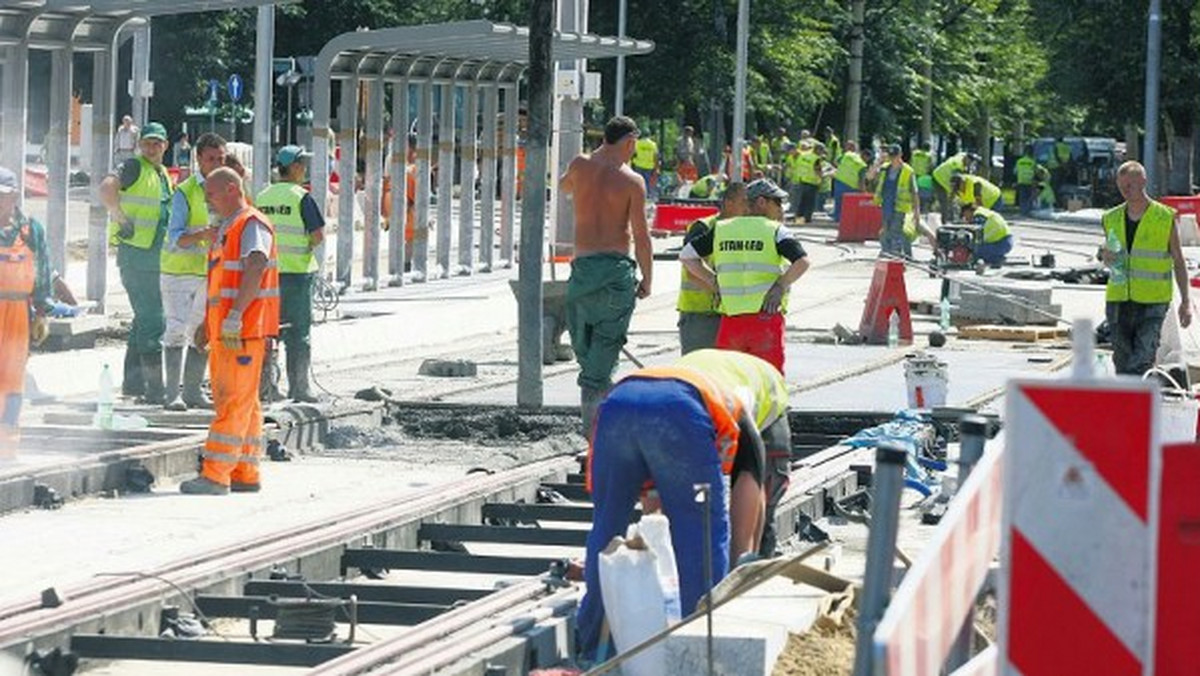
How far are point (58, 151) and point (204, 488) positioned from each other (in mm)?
10061

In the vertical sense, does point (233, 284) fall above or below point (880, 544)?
above

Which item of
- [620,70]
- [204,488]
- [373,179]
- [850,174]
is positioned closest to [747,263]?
[204,488]

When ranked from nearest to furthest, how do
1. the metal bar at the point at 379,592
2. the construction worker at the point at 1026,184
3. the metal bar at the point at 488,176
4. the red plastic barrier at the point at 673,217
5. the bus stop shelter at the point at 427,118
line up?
the metal bar at the point at 379,592
the bus stop shelter at the point at 427,118
the metal bar at the point at 488,176
the red plastic barrier at the point at 673,217
the construction worker at the point at 1026,184

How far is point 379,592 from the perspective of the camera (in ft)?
38.9

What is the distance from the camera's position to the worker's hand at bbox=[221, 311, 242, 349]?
1564 cm

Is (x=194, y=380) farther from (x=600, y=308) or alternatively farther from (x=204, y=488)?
(x=600, y=308)

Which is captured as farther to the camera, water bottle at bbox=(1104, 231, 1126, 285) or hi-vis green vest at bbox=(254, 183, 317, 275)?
water bottle at bbox=(1104, 231, 1126, 285)

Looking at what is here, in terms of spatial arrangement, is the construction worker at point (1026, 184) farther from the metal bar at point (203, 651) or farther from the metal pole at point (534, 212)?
the metal bar at point (203, 651)

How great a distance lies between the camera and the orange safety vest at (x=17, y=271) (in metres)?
16.4

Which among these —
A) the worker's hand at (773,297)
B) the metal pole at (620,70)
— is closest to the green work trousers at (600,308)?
the worker's hand at (773,297)

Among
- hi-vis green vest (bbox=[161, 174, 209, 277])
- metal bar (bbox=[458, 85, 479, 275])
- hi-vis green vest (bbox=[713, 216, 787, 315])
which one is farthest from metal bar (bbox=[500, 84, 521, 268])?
hi-vis green vest (bbox=[713, 216, 787, 315])

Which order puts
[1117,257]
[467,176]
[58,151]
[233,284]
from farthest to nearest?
[467,176], [58,151], [1117,257], [233,284]

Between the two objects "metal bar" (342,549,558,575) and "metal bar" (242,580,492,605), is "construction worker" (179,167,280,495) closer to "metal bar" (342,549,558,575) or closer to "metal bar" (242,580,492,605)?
"metal bar" (342,549,558,575)

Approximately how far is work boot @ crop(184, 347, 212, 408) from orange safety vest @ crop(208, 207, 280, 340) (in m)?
2.76
